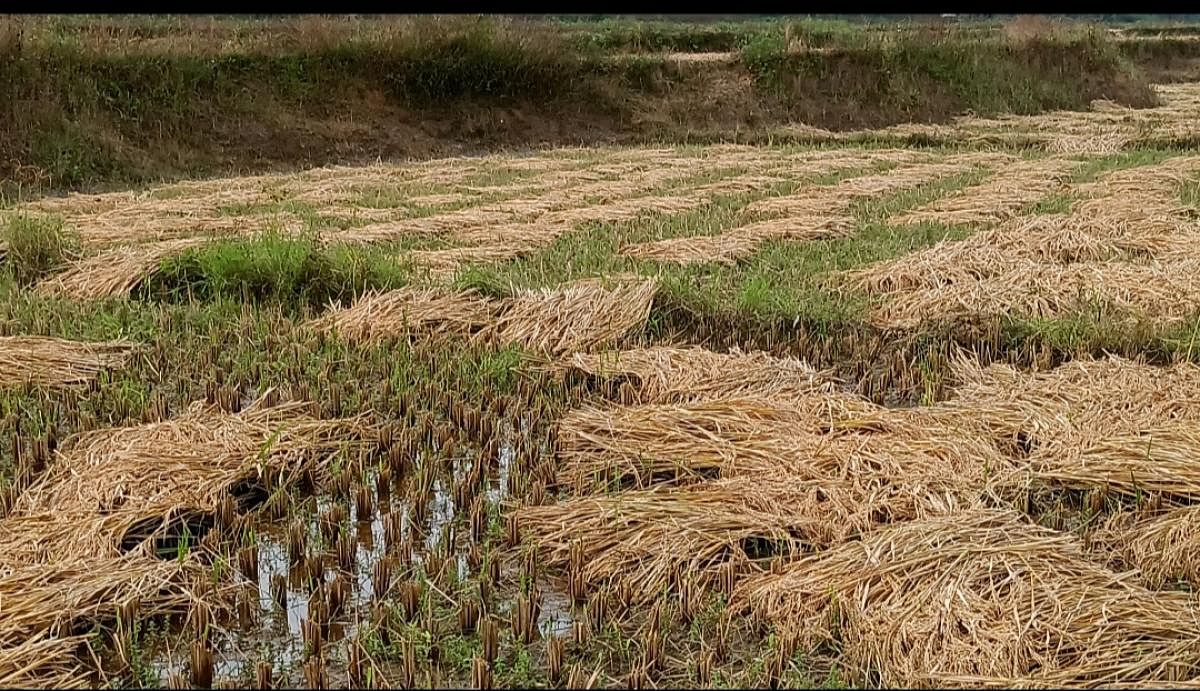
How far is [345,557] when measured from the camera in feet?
8.29

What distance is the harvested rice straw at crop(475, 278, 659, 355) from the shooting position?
4.21 meters

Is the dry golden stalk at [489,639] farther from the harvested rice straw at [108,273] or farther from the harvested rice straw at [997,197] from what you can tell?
the harvested rice straw at [997,197]

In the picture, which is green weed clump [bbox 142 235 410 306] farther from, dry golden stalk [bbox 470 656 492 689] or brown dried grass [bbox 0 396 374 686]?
dry golden stalk [bbox 470 656 492 689]

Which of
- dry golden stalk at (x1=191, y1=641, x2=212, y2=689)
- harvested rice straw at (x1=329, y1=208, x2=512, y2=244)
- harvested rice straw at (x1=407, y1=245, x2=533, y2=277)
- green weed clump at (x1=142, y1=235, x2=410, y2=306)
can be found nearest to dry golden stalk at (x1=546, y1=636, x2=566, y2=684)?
dry golden stalk at (x1=191, y1=641, x2=212, y2=689)

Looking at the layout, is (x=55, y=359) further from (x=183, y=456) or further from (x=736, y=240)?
(x=736, y=240)

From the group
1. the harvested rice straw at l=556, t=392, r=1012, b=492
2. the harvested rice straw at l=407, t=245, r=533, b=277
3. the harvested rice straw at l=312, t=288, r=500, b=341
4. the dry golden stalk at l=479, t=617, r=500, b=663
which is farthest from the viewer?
A: the harvested rice straw at l=407, t=245, r=533, b=277

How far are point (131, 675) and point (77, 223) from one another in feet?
19.2

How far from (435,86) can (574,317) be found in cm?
1033

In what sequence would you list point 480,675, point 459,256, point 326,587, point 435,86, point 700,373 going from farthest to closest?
point 435,86 < point 459,256 < point 700,373 < point 326,587 < point 480,675

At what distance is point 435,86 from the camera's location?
13984 millimetres

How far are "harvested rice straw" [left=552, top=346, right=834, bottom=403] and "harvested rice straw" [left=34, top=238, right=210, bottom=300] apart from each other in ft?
7.60

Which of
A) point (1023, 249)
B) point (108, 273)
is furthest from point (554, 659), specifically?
point (1023, 249)

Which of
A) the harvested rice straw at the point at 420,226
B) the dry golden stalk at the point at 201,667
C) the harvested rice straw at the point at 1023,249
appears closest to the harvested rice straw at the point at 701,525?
the dry golden stalk at the point at 201,667

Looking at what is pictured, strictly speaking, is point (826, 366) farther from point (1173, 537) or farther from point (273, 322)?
point (273, 322)
